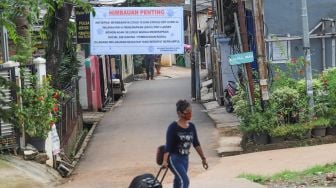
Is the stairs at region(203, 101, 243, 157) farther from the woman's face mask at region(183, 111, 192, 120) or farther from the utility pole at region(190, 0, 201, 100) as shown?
the woman's face mask at region(183, 111, 192, 120)

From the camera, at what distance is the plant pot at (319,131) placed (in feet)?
42.1

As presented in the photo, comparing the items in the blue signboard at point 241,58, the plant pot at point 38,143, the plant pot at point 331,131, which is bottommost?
the plant pot at point 331,131

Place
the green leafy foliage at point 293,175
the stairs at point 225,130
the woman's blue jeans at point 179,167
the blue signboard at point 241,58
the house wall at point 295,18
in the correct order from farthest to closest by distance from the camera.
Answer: the house wall at point 295,18 < the stairs at point 225,130 < the blue signboard at point 241,58 < the green leafy foliage at point 293,175 < the woman's blue jeans at point 179,167

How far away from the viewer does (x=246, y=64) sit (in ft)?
44.4

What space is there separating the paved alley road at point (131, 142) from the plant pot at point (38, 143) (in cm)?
77

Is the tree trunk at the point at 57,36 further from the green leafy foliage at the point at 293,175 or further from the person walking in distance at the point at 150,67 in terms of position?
the person walking in distance at the point at 150,67

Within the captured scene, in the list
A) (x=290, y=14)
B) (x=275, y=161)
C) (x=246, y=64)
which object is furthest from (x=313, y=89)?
(x=290, y=14)

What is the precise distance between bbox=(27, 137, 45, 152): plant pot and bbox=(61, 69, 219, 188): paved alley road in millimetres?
774

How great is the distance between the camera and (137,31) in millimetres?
17125

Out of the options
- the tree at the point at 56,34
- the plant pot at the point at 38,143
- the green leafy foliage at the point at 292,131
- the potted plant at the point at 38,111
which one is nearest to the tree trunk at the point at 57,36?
the tree at the point at 56,34

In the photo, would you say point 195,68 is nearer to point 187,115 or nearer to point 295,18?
point 295,18

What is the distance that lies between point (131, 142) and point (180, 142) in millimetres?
8853

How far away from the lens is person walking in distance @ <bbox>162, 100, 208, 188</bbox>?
673 cm

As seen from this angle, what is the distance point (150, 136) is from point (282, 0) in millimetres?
4957
